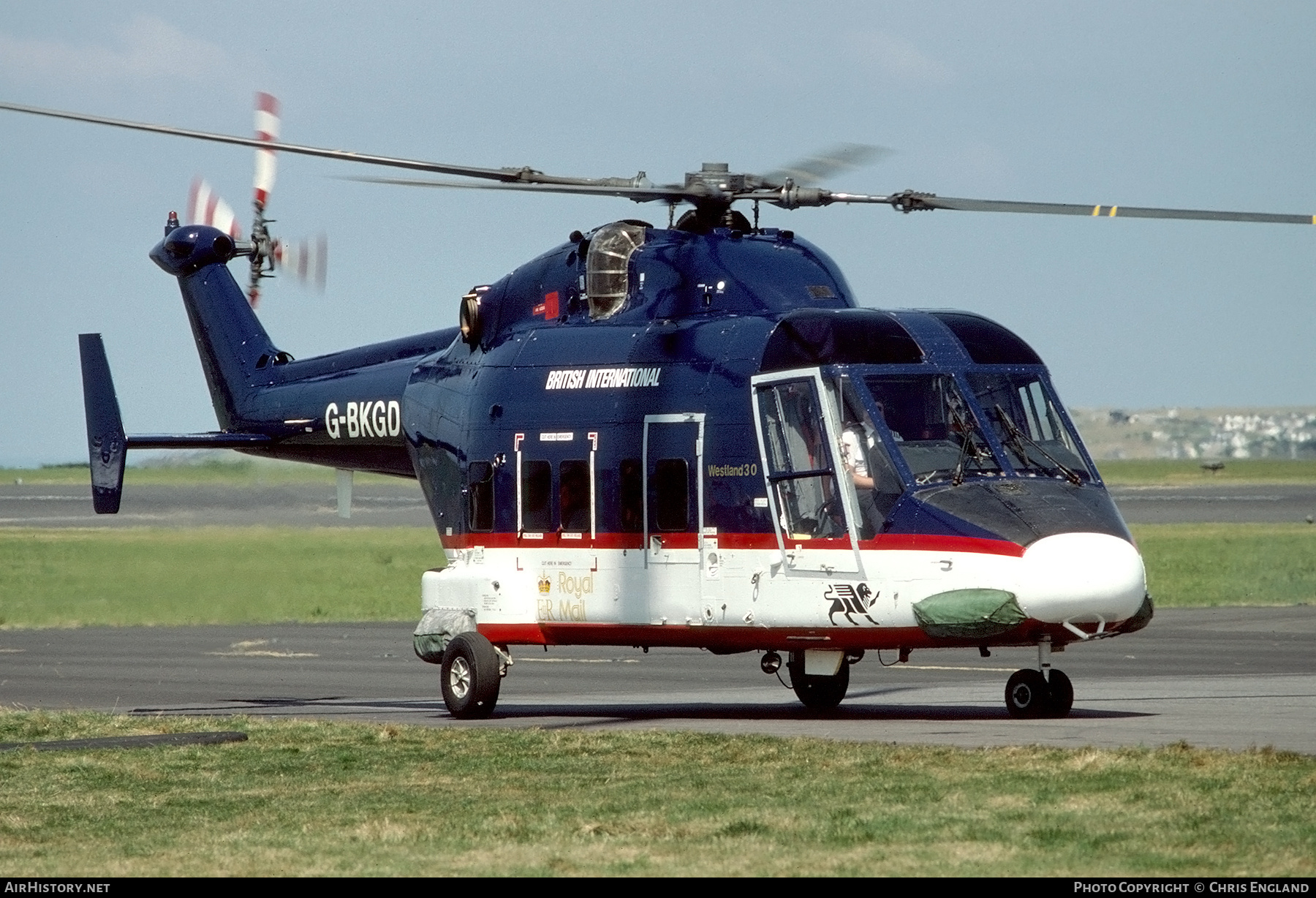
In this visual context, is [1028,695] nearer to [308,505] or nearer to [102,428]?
[102,428]

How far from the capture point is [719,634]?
704 inches

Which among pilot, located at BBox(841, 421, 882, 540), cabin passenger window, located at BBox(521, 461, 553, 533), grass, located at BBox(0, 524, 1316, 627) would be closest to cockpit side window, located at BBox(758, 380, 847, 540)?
pilot, located at BBox(841, 421, 882, 540)

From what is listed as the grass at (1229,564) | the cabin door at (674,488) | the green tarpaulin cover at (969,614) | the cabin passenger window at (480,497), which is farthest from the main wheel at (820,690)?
the grass at (1229,564)

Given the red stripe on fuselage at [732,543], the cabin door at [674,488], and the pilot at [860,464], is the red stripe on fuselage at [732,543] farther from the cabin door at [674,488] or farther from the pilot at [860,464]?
the pilot at [860,464]

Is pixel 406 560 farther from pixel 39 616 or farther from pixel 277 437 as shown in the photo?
pixel 277 437

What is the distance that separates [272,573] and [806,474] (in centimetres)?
1606

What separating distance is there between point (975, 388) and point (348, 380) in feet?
27.5

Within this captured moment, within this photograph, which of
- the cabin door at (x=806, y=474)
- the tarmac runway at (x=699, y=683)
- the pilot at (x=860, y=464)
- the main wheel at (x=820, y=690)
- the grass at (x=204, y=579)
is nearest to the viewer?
the pilot at (x=860, y=464)

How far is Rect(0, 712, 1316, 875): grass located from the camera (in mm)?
10289

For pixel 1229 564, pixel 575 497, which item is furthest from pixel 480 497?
pixel 1229 564

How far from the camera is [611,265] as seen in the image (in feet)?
63.2

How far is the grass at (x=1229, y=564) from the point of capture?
139 ft

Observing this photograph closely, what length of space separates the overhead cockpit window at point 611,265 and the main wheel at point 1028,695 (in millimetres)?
5086

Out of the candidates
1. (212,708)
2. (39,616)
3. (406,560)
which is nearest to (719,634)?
(212,708)
